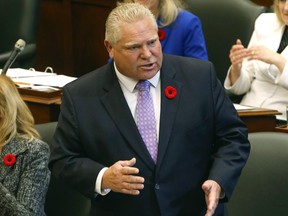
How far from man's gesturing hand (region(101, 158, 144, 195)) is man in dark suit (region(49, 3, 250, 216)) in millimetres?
80

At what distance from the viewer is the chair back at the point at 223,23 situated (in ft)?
12.1

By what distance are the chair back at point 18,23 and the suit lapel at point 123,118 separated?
221 cm

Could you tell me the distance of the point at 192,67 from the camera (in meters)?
2.08

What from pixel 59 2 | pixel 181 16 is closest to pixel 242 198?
pixel 181 16

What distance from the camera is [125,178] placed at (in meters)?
1.82

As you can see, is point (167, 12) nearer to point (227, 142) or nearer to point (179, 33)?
point (179, 33)

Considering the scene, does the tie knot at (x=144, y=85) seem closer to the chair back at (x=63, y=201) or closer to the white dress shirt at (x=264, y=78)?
the chair back at (x=63, y=201)

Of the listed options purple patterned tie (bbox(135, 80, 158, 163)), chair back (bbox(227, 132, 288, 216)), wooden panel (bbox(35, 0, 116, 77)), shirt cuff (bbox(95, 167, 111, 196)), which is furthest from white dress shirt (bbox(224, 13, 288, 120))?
wooden panel (bbox(35, 0, 116, 77))

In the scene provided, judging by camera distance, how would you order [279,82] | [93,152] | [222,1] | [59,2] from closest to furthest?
1. [93,152]
2. [279,82]
3. [222,1]
4. [59,2]

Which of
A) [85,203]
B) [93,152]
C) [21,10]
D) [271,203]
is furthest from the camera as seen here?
[21,10]

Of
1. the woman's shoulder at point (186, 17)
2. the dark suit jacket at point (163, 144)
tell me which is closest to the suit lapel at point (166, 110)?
the dark suit jacket at point (163, 144)

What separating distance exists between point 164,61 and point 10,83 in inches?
21.7

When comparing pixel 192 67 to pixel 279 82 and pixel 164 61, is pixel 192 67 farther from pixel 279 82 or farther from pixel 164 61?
pixel 279 82

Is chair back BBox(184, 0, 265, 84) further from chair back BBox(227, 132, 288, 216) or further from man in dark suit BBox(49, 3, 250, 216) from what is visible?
man in dark suit BBox(49, 3, 250, 216)
